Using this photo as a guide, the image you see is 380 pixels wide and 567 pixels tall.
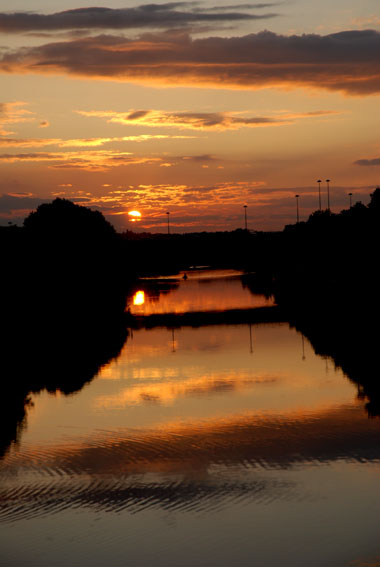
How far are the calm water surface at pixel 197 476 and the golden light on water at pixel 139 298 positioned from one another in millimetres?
62649

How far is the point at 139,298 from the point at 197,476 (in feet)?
301

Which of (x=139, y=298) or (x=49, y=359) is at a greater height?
(x=49, y=359)

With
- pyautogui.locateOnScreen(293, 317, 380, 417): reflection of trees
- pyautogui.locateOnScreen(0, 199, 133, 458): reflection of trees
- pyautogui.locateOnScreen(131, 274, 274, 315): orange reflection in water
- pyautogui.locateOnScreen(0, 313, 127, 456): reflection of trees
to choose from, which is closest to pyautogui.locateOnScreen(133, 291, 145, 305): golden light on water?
pyautogui.locateOnScreen(131, 274, 274, 315): orange reflection in water

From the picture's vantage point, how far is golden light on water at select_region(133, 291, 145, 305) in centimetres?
11093

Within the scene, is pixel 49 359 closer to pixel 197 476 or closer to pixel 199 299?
pixel 197 476

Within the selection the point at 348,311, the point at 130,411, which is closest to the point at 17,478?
the point at 130,411

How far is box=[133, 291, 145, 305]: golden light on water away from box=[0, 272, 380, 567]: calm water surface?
62.6 meters

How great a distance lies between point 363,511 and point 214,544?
450cm

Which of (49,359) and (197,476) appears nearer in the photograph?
(197,476)

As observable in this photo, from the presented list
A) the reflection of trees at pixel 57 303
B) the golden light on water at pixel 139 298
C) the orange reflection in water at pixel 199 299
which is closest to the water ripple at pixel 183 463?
the reflection of trees at pixel 57 303

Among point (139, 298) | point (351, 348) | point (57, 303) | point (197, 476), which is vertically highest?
point (57, 303)

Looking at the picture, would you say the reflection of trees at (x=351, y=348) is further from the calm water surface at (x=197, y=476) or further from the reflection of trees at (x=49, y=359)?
the reflection of trees at (x=49, y=359)

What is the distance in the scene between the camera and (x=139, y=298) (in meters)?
120

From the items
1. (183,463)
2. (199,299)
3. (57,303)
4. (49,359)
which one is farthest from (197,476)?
(199,299)
